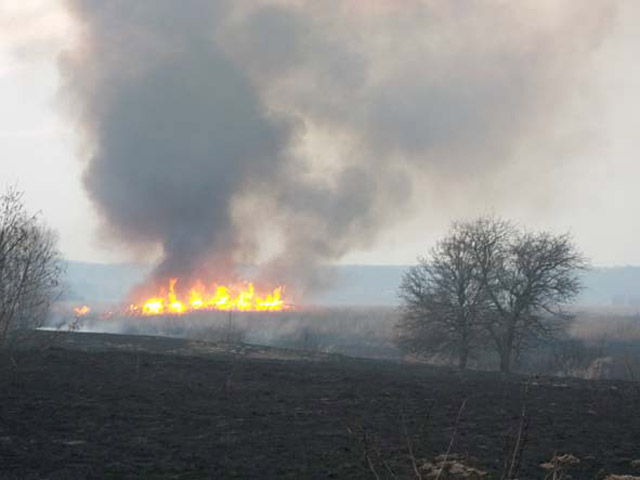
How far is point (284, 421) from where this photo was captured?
36.6ft

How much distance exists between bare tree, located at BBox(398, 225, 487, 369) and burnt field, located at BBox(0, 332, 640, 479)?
7580 mm

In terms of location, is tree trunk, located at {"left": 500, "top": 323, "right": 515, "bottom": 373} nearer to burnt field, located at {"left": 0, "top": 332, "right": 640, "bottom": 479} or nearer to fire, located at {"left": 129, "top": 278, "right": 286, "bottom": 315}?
burnt field, located at {"left": 0, "top": 332, "right": 640, "bottom": 479}

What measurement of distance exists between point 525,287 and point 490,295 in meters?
1.46

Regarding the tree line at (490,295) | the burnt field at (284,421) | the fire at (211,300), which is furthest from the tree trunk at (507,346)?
the fire at (211,300)

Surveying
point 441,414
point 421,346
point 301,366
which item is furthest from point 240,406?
point 421,346

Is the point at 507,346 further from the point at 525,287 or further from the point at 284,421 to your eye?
the point at 284,421

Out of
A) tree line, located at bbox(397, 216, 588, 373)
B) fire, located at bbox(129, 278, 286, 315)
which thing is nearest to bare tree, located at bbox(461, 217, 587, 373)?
tree line, located at bbox(397, 216, 588, 373)

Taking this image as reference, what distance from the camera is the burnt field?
789 cm

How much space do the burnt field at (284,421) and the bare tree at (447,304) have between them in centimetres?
758

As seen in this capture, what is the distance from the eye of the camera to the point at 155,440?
30.7 ft

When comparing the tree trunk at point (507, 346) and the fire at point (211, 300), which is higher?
the fire at point (211, 300)

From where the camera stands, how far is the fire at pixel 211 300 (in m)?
59.6

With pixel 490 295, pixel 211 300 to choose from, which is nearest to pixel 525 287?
pixel 490 295

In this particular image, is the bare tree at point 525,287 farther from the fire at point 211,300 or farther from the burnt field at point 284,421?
the fire at point 211,300
